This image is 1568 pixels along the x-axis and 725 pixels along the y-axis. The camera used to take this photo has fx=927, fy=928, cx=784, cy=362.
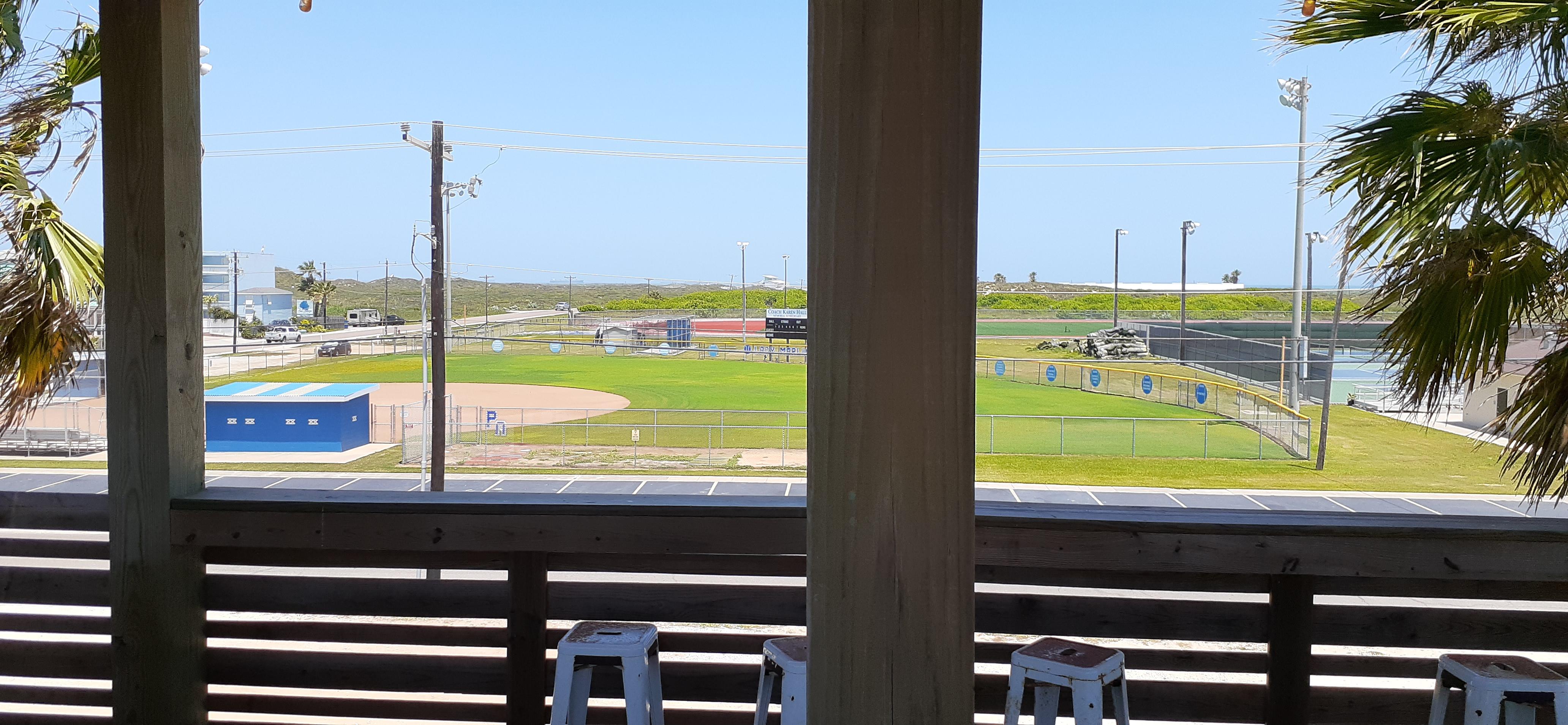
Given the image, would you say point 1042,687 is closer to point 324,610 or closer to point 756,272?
point 324,610

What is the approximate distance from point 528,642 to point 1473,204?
280 cm

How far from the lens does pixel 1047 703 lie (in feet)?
5.02

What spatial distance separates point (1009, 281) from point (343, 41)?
128ft

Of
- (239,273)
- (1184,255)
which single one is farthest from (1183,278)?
(239,273)

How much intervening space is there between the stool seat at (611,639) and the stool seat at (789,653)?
0.21m

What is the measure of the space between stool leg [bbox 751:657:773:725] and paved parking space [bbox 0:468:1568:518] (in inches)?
603

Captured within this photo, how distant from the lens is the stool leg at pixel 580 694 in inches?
63.4

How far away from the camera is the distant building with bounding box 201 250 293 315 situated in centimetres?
2905

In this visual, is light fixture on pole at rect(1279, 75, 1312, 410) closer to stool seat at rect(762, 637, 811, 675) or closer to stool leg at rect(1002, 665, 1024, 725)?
stool leg at rect(1002, 665, 1024, 725)

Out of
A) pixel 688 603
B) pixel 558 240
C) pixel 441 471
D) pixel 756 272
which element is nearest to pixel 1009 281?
pixel 756 272

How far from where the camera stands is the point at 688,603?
185cm

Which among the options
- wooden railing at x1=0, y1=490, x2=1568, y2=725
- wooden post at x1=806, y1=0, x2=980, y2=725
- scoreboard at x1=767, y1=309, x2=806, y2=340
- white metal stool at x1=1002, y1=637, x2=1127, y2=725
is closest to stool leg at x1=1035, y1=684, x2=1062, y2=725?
white metal stool at x1=1002, y1=637, x2=1127, y2=725

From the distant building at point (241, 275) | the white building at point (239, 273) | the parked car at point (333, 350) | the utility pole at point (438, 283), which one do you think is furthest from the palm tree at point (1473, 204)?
the parked car at point (333, 350)

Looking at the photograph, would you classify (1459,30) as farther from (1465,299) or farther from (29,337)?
(29,337)
